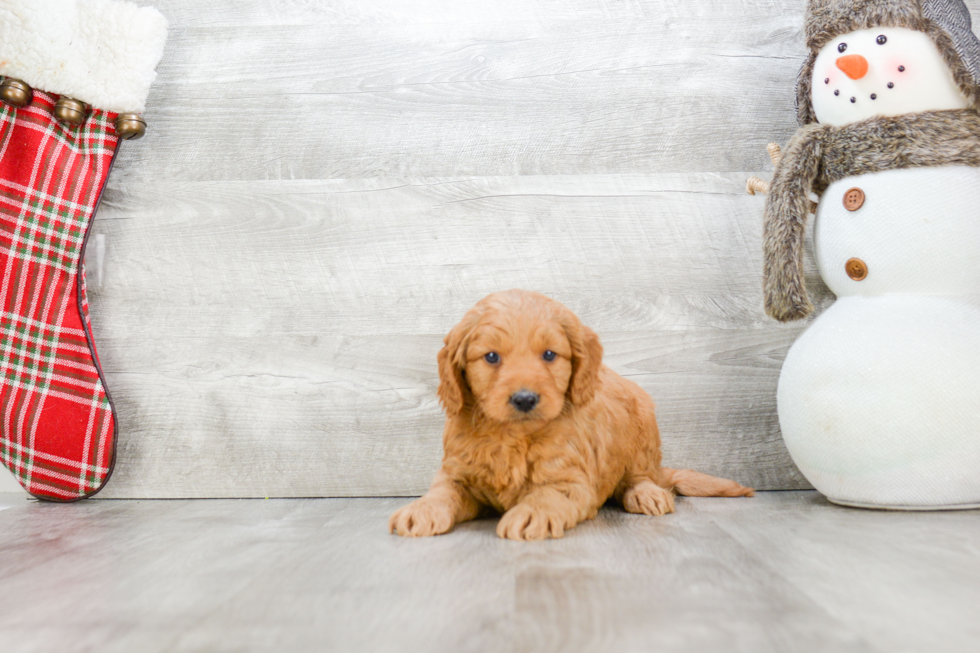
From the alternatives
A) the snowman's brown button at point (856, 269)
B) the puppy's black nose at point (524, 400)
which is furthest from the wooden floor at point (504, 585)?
the snowman's brown button at point (856, 269)

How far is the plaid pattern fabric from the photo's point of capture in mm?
1320

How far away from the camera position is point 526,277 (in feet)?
4.56

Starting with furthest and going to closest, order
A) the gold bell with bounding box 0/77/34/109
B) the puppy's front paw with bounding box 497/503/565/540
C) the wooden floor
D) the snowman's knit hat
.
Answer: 1. the gold bell with bounding box 0/77/34/109
2. the snowman's knit hat
3. the puppy's front paw with bounding box 497/503/565/540
4. the wooden floor

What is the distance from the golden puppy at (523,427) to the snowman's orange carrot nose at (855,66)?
0.61 metres

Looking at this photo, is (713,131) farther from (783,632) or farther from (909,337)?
(783,632)

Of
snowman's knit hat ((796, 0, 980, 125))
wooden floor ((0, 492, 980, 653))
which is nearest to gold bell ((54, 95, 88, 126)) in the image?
wooden floor ((0, 492, 980, 653))

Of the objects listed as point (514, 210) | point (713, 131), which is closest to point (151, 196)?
point (514, 210)

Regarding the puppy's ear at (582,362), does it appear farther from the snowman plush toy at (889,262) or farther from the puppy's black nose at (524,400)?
the snowman plush toy at (889,262)

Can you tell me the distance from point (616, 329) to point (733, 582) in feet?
2.22

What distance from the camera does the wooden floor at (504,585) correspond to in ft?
2.04

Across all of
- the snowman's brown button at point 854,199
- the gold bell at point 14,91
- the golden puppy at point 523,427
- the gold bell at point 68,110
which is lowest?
the golden puppy at point 523,427

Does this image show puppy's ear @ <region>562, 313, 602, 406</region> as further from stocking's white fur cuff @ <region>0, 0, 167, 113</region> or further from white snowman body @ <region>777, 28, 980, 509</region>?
stocking's white fur cuff @ <region>0, 0, 167, 113</region>

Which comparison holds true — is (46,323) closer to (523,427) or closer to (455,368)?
(455,368)

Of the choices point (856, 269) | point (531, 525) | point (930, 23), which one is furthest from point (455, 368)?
point (930, 23)
